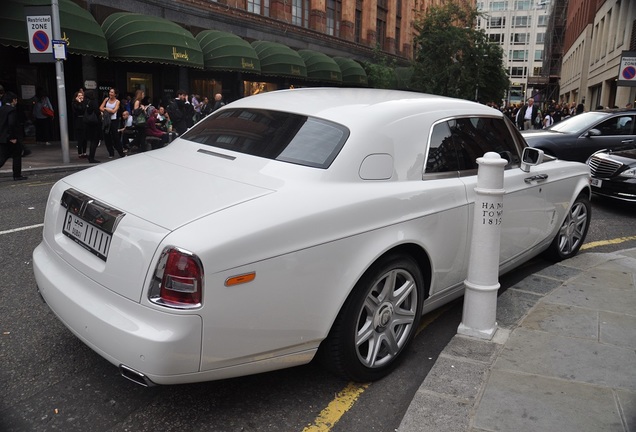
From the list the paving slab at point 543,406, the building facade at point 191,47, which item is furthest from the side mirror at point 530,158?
the building facade at point 191,47

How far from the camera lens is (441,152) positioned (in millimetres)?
3785

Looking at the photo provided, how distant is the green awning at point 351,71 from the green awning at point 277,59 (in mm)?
6204

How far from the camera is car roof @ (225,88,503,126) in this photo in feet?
11.4

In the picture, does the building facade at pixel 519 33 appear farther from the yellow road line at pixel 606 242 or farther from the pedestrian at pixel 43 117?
the yellow road line at pixel 606 242

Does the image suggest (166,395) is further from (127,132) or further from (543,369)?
(127,132)

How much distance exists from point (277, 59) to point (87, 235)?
24.2 meters

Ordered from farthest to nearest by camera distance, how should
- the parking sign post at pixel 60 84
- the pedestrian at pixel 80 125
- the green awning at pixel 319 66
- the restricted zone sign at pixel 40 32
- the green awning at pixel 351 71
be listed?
1. the green awning at pixel 351 71
2. the green awning at pixel 319 66
3. the pedestrian at pixel 80 125
4. the parking sign post at pixel 60 84
5. the restricted zone sign at pixel 40 32

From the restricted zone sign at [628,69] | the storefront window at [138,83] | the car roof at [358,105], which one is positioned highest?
the restricted zone sign at [628,69]

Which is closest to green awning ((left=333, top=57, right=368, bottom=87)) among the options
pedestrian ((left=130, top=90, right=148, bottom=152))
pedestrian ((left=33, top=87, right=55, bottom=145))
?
pedestrian ((left=33, top=87, right=55, bottom=145))

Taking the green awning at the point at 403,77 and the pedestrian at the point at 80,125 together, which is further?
the green awning at the point at 403,77

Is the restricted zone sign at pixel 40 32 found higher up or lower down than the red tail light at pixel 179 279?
higher up

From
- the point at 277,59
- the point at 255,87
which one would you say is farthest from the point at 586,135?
the point at 255,87

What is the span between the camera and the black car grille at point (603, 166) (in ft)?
30.2

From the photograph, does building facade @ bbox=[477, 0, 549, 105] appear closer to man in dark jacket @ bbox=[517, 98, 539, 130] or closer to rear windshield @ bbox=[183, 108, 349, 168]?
man in dark jacket @ bbox=[517, 98, 539, 130]
